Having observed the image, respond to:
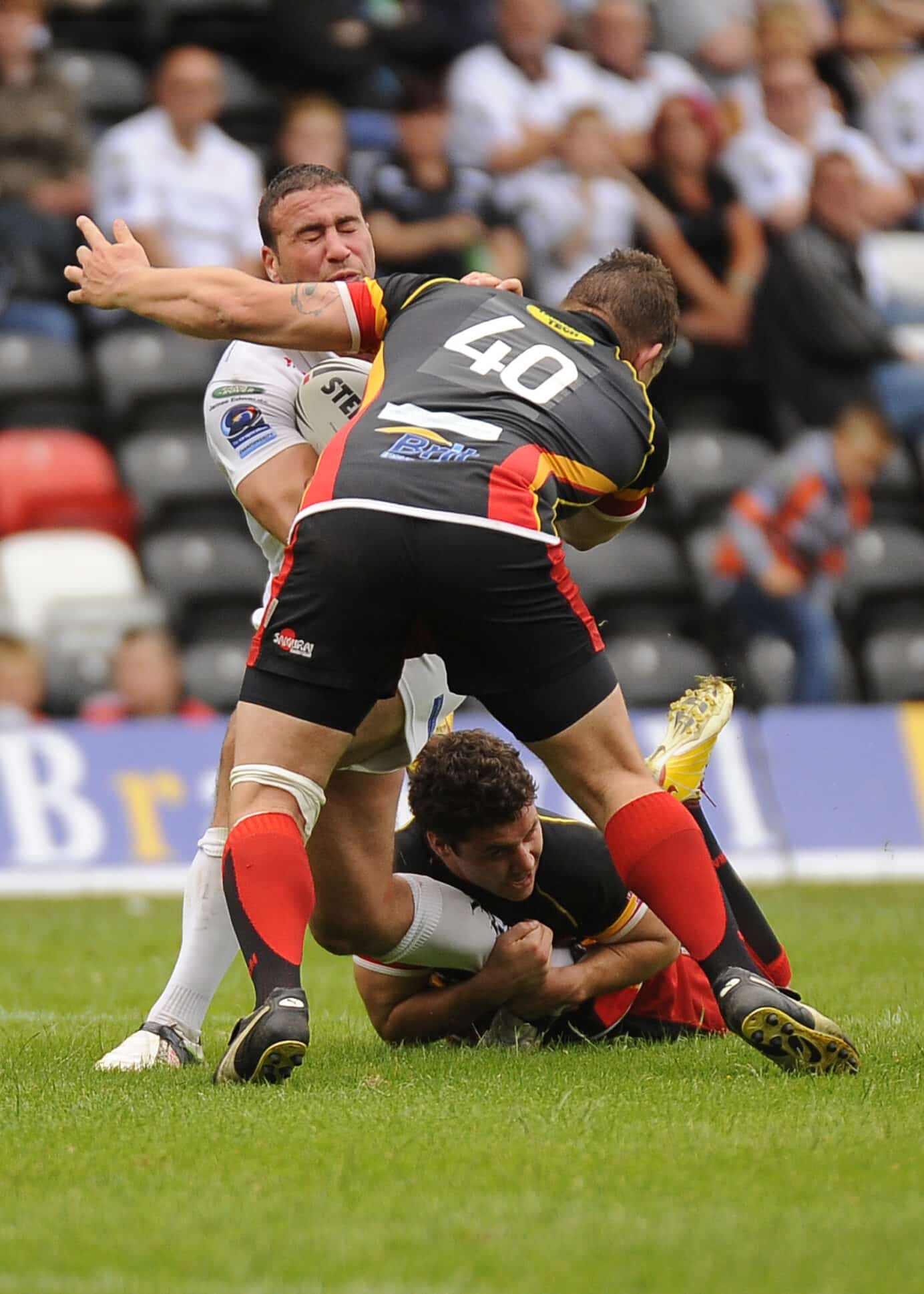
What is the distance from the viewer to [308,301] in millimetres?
4695

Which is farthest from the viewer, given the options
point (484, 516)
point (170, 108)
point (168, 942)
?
point (170, 108)

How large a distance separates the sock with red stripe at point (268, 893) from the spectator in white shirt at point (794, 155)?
1090 cm

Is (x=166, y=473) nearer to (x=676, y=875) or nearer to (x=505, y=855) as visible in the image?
(x=505, y=855)

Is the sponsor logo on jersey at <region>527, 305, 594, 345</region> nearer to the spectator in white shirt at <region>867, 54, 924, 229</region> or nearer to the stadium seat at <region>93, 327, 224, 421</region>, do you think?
the stadium seat at <region>93, 327, 224, 421</region>

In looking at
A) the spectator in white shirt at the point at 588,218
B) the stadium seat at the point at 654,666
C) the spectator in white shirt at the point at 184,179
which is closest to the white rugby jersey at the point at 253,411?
the stadium seat at the point at 654,666

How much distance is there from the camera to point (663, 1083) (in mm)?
4473

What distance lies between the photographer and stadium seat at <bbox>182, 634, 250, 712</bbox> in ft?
40.0

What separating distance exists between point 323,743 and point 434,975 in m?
1.15

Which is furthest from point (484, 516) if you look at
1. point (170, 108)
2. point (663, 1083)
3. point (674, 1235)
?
point (170, 108)

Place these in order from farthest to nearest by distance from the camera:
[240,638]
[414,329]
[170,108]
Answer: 1. [170,108]
2. [240,638]
3. [414,329]

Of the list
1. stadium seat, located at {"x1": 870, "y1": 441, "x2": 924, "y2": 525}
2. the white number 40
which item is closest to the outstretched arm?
the white number 40

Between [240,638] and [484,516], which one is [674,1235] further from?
[240,638]

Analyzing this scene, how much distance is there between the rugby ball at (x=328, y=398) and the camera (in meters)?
5.31

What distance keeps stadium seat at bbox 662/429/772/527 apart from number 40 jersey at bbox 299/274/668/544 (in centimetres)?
869
